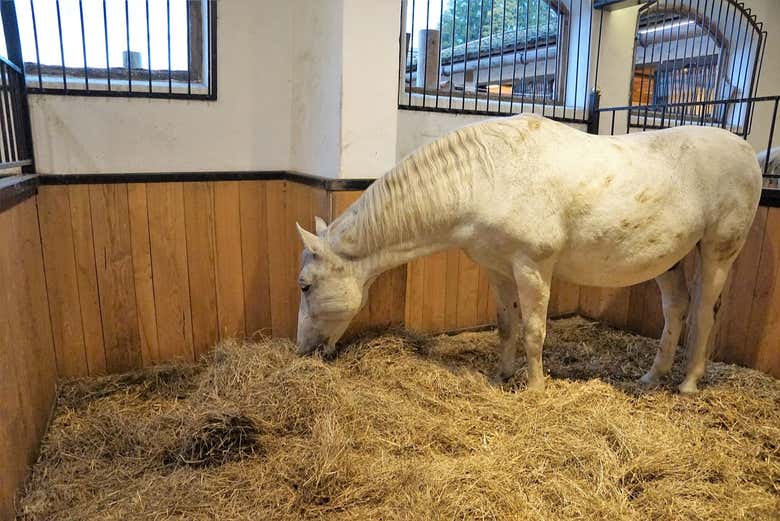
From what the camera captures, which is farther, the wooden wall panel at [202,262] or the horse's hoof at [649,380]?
Result: the wooden wall panel at [202,262]

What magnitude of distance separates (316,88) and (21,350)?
5.37 feet

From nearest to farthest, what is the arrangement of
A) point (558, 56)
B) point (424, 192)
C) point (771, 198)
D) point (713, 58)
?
point (424, 192), point (771, 198), point (558, 56), point (713, 58)

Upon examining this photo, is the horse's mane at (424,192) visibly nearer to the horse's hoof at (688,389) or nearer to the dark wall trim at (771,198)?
the horse's hoof at (688,389)

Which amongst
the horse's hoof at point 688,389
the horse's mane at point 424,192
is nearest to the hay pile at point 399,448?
the horse's hoof at point 688,389

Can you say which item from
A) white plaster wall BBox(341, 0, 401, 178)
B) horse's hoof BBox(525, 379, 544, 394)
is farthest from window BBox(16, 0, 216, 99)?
horse's hoof BBox(525, 379, 544, 394)

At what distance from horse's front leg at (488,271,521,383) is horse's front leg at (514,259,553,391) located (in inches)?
8.6

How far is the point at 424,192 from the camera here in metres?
2.04

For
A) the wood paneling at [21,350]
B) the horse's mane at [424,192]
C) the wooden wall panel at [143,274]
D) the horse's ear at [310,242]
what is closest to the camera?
the wood paneling at [21,350]

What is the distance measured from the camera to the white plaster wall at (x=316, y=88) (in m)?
2.36

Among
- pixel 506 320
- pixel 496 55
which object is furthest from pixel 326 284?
pixel 496 55

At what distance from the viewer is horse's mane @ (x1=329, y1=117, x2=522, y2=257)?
79.2 inches

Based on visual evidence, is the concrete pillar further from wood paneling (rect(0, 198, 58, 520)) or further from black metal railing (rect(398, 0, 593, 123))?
wood paneling (rect(0, 198, 58, 520))

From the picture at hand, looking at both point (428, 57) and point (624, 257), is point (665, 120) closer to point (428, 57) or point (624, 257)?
point (428, 57)

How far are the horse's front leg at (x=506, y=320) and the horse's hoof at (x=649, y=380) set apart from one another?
2.06ft
